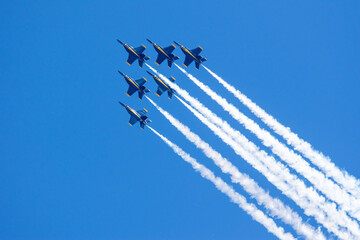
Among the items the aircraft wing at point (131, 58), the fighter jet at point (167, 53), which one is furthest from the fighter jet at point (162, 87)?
the aircraft wing at point (131, 58)

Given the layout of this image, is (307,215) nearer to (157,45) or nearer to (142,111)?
(142,111)

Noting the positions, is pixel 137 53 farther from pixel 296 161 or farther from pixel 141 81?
pixel 296 161

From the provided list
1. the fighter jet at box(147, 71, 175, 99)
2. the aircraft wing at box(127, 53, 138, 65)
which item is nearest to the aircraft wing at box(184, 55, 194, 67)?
the fighter jet at box(147, 71, 175, 99)

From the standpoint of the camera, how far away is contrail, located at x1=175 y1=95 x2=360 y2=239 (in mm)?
68375

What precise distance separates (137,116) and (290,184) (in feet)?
81.6

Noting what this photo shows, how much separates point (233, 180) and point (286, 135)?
9783 millimetres

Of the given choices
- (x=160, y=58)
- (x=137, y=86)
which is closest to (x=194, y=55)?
(x=160, y=58)

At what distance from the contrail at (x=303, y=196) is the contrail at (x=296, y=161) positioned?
1.10 meters

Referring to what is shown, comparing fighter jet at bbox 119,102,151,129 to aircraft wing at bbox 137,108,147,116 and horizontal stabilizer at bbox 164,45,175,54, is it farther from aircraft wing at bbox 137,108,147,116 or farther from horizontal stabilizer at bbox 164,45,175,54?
horizontal stabilizer at bbox 164,45,175,54

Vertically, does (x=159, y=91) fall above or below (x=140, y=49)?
below

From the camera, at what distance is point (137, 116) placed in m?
81.1

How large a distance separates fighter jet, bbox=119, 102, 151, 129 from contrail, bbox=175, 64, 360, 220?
904 cm

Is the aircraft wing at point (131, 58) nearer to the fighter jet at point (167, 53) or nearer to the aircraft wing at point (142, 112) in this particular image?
the fighter jet at point (167, 53)

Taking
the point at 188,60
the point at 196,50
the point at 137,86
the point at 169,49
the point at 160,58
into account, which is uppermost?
the point at 196,50
